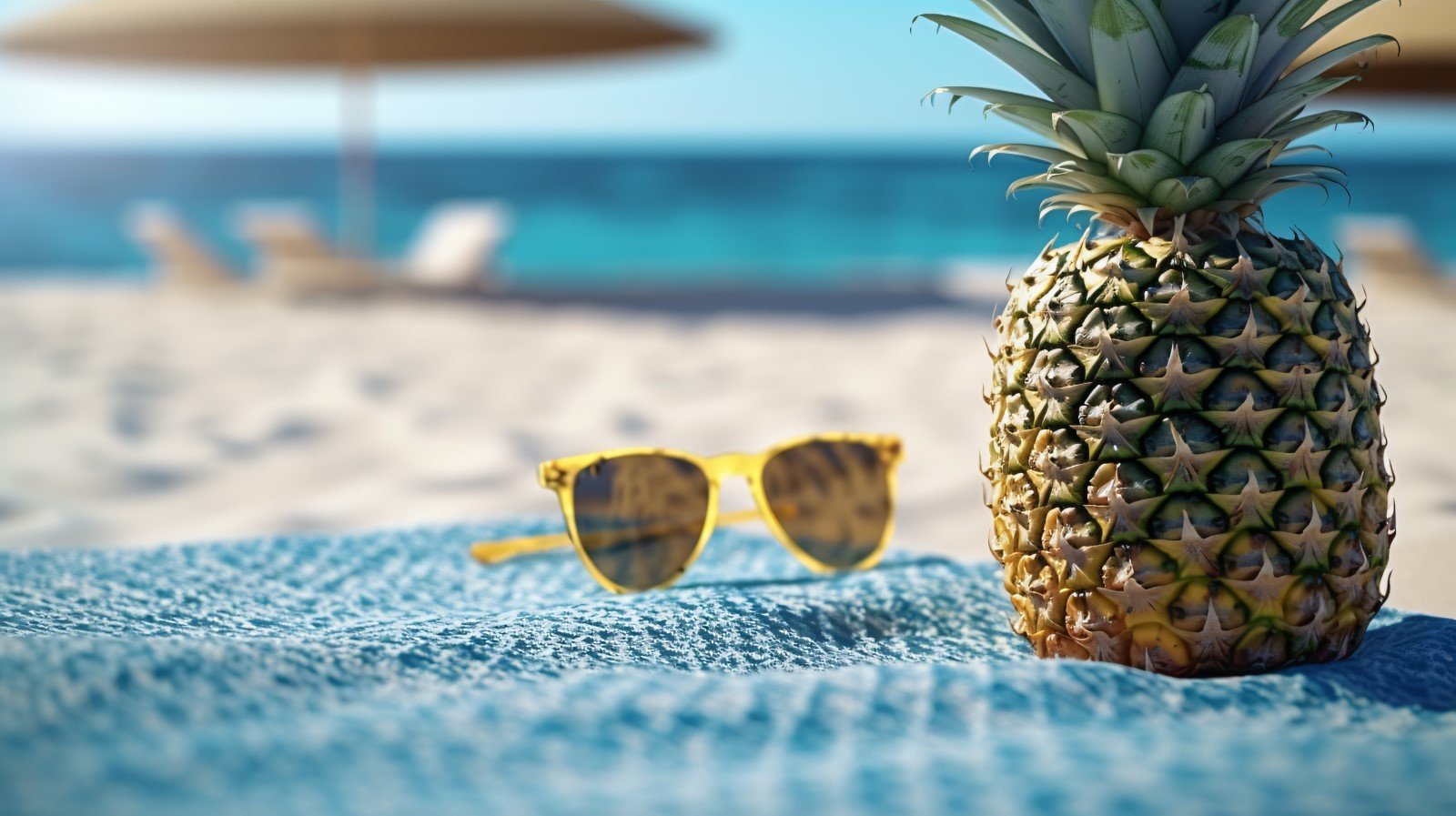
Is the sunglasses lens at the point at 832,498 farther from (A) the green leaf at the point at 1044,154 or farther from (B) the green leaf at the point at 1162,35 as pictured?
(B) the green leaf at the point at 1162,35

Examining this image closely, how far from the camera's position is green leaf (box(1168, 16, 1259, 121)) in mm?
1510

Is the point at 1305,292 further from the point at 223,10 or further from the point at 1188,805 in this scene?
the point at 223,10

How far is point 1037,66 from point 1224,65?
0.24 meters

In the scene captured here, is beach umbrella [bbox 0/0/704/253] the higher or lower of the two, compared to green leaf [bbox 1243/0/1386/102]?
higher

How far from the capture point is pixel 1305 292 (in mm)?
1542

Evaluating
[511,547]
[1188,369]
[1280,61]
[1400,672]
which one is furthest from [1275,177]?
[511,547]

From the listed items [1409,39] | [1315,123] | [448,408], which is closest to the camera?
[1315,123]

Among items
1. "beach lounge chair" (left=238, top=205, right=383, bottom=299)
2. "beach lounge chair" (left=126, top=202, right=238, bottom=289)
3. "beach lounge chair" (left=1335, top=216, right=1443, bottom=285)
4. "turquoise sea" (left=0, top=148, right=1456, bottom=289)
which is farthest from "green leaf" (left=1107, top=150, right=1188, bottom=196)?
"beach lounge chair" (left=126, top=202, right=238, bottom=289)

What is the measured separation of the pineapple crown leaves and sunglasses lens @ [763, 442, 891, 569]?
0.92 metres

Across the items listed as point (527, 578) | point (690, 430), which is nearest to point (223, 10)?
point (690, 430)

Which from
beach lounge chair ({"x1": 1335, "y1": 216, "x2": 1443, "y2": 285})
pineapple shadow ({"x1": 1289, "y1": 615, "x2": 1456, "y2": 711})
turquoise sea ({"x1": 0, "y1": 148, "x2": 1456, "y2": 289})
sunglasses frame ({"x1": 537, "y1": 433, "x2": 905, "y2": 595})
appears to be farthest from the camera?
turquoise sea ({"x1": 0, "y1": 148, "x2": 1456, "y2": 289})

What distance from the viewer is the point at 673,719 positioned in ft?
4.18

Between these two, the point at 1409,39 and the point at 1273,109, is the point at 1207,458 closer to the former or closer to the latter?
the point at 1273,109

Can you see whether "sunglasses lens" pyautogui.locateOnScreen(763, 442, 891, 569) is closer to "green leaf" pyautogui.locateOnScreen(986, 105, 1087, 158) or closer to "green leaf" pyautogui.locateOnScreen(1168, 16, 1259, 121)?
"green leaf" pyautogui.locateOnScreen(986, 105, 1087, 158)
